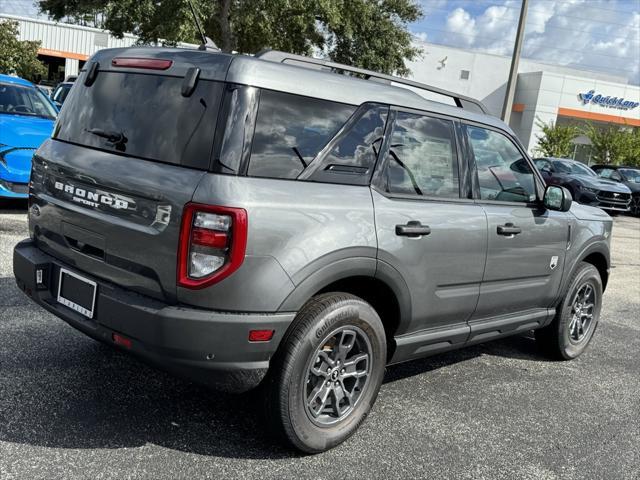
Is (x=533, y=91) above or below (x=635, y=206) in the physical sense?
above

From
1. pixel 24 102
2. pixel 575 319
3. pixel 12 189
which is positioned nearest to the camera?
pixel 575 319

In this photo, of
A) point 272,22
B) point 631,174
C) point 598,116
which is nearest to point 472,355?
point 272,22

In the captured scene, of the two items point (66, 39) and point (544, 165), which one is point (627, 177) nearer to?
point (544, 165)

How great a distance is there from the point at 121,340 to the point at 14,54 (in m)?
28.4

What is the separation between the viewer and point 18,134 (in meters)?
7.54

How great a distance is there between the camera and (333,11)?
1827cm

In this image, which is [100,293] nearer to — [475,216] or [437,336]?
[437,336]

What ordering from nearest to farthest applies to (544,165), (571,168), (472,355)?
(472,355) → (571,168) → (544,165)

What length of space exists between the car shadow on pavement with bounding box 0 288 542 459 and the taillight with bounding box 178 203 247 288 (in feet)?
2.22

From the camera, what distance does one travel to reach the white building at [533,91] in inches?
1785

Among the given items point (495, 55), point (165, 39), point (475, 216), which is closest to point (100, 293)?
point (475, 216)

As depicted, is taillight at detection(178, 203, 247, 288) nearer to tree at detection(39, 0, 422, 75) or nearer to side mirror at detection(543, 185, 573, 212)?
side mirror at detection(543, 185, 573, 212)

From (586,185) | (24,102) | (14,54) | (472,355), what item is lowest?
(472,355)

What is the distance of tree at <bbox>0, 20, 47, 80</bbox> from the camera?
26344 mm
